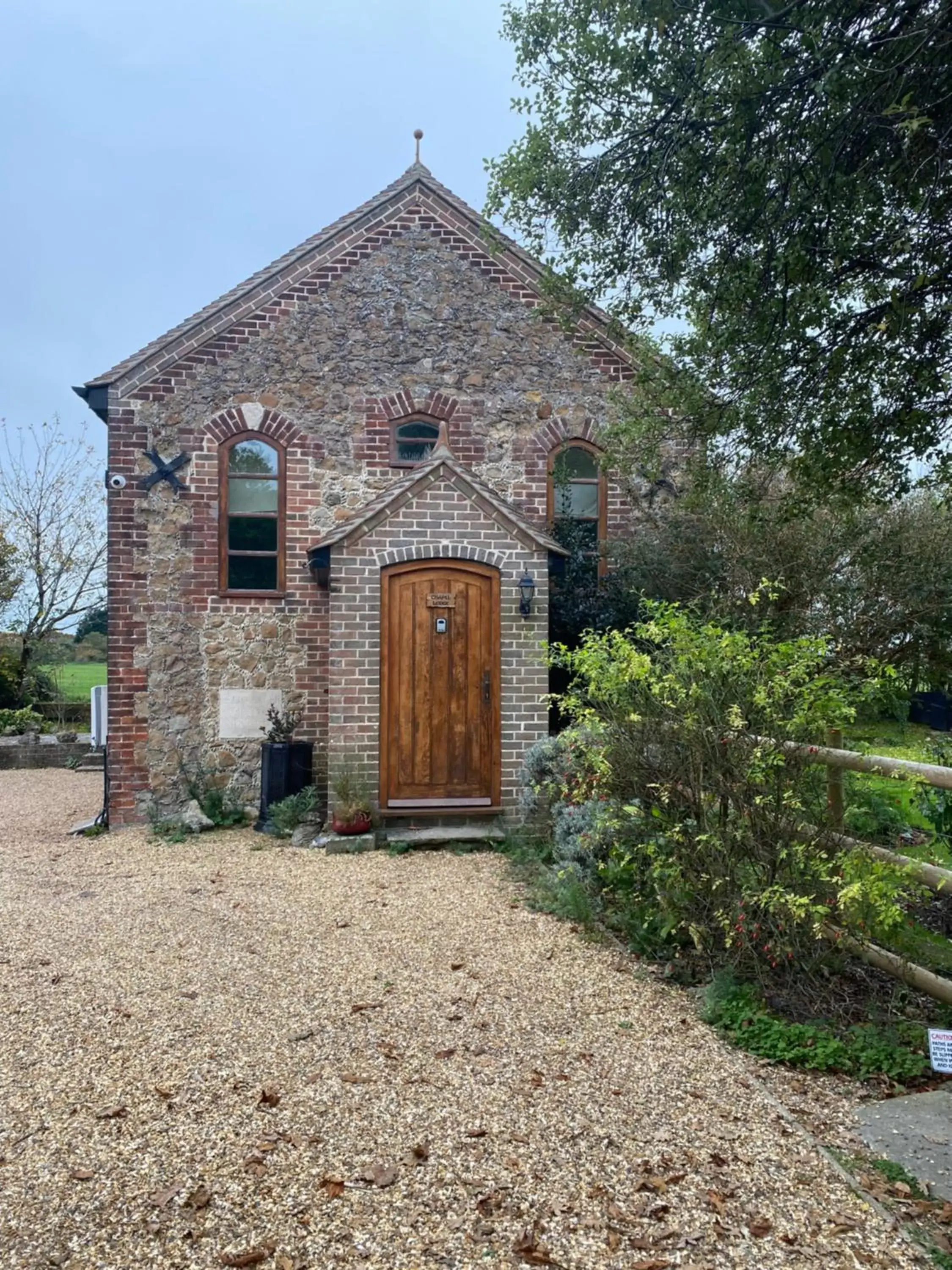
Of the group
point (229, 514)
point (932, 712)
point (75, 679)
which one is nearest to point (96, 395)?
point (229, 514)

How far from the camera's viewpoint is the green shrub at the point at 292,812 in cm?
866

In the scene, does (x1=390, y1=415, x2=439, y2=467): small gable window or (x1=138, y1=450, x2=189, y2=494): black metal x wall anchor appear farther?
(x1=390, y1=415, x2=439, y2=467): small gable window

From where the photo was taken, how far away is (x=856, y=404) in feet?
18.0

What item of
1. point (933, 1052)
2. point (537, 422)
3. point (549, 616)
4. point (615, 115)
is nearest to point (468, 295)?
point (537, 422)

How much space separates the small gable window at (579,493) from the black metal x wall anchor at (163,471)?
4.44m

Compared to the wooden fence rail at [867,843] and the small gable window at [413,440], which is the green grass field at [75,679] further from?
the wooden fence rail at [867,843]

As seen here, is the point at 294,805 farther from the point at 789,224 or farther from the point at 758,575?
the point at 789,224

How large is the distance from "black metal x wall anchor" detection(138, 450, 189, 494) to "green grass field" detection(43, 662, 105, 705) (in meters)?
7.70

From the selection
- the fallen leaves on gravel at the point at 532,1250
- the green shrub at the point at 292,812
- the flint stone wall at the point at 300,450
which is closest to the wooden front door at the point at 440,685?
the green shrub at the point at 292,812

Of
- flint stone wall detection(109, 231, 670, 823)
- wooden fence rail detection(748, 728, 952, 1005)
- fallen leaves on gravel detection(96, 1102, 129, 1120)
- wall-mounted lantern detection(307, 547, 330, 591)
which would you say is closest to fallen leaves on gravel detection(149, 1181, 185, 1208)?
fallen leaves on gravel detection(96, 1102, 129, 1120)

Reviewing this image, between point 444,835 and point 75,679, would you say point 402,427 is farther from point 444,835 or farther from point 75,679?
point 75,679

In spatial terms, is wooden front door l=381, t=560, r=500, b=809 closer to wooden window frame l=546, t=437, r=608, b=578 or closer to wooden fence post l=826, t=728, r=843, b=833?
wooden window frame l=546, t=437, r=608, b=578

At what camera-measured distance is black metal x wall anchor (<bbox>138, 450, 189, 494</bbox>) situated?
9578 millimetres

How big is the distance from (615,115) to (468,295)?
196 inches
